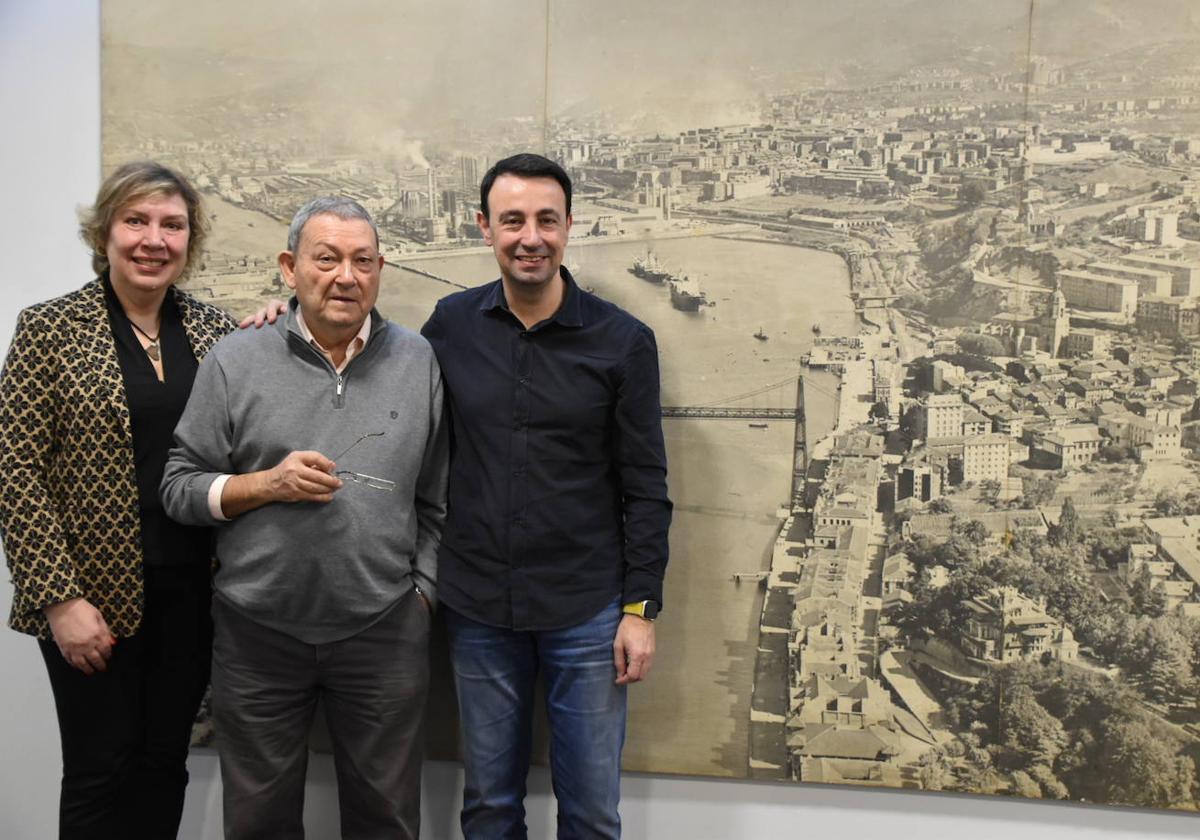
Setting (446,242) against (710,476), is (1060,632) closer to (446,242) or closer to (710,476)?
(710,476)

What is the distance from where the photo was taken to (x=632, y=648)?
1928 millimetres

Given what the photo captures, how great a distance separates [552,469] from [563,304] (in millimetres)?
352

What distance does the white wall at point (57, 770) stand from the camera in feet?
7.55

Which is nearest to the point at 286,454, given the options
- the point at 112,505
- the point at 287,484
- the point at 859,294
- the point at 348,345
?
the point at 287,484

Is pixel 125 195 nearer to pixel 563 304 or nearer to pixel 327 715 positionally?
pixel 563 304

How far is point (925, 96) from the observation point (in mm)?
2178

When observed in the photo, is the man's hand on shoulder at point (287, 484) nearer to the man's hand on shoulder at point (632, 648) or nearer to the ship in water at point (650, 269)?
the man's hand on shoulder at point (632, 648)

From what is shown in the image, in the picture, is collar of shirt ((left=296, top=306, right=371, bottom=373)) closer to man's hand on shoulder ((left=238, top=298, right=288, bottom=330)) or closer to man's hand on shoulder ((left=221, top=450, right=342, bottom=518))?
man's hand on shoulder ((left=238, top=298, right=288, bottom=330))

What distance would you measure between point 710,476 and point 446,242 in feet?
2.91

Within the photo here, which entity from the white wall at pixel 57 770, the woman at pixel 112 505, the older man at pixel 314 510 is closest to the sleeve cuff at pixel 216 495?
the older man at pixel 314 510

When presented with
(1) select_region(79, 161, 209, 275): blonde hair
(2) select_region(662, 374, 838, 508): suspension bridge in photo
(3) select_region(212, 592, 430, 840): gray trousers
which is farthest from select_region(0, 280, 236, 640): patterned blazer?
(2) select_region(662, 374, 838, 508): suspension bridge in photo

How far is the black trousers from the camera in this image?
6.26ft

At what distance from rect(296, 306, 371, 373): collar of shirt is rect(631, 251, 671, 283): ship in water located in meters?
0.69

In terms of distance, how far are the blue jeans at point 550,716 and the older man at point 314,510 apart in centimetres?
13
